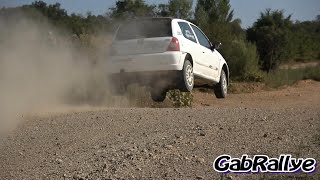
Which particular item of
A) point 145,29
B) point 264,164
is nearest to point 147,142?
point 264,164

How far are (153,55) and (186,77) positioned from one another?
2.91 feet

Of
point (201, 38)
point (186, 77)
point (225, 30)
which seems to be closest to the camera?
point (186, 77)

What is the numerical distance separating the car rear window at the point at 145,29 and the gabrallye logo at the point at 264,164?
14.6 feet

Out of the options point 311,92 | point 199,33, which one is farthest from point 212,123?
point 311,92

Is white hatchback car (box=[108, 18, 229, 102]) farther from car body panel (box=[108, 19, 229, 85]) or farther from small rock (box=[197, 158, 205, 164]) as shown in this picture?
small rock (box=[197, 158, 205, 164])

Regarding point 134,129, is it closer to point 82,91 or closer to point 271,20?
point 82,91

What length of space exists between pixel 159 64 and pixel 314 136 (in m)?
3.76

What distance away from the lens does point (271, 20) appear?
39344mm

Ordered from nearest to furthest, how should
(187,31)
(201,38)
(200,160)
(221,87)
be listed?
(200,160) < (187,31) < (201,38) < (221,87)

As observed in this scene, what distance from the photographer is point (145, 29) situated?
33.0ft

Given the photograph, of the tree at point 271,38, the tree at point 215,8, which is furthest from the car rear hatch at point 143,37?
the tree at point 215,8

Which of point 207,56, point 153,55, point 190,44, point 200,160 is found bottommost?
point 200,160

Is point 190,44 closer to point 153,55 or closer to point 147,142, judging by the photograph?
point 153,55

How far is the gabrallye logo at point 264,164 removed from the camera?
5730 millimetres
